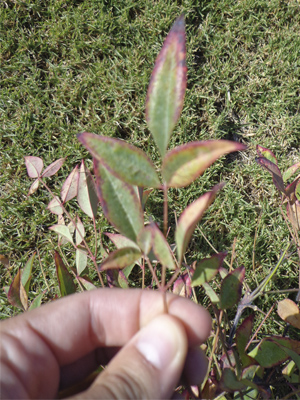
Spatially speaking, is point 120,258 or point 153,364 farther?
point 153,364

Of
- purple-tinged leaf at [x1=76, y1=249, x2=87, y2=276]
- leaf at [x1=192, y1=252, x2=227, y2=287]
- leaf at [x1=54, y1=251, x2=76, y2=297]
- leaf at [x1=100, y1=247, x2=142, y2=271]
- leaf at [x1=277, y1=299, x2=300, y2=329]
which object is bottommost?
leaf at [x1=277, y1=299, x2=300, y2=329]

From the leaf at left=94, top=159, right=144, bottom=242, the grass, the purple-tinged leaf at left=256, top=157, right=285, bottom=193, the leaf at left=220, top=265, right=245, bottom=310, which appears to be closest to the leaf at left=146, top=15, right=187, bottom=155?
the leaf at left=94, top=159, right=144, bottom=242

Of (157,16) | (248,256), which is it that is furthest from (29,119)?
(248,256)

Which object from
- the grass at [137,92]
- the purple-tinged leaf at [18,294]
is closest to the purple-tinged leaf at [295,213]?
the grass at [137,92]

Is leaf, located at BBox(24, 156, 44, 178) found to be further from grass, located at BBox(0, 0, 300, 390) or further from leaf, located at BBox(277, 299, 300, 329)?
leaf, located at BBox(277, 299, 300, 329)

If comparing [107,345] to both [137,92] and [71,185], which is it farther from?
[137,92]

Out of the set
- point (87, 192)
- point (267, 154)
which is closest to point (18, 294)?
point (87, 192)

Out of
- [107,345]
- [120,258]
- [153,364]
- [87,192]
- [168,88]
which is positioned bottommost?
[107,345]
